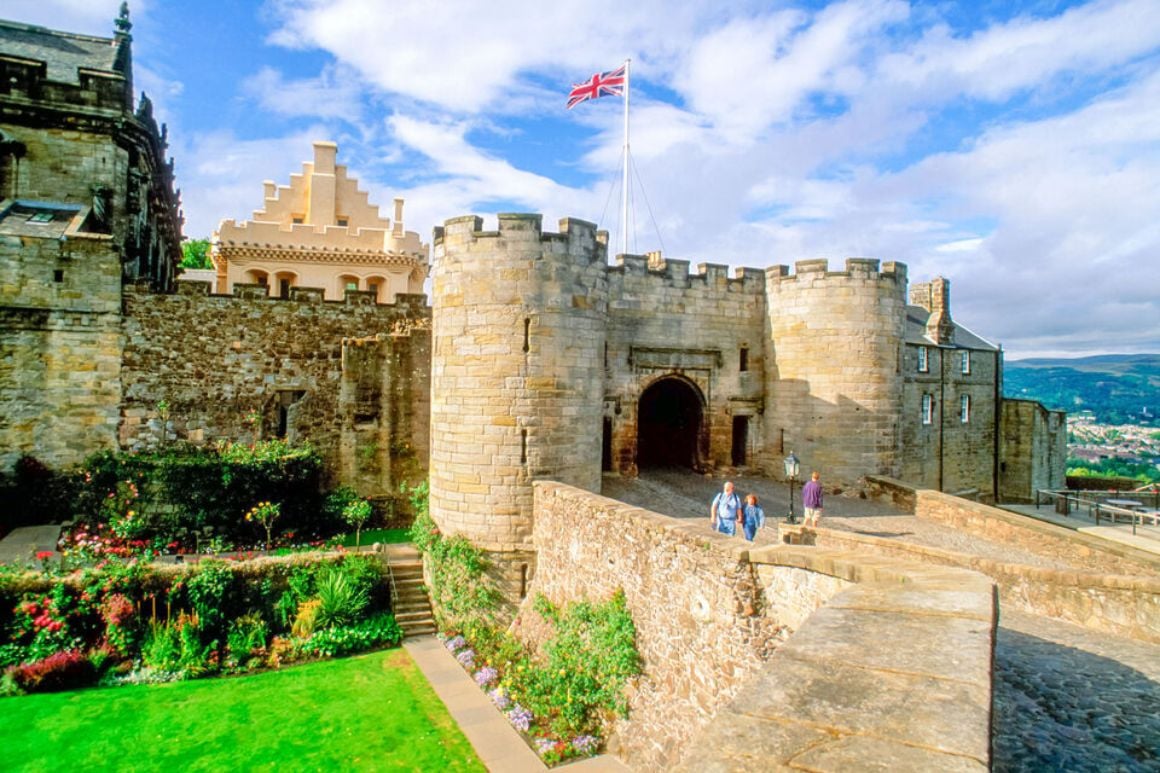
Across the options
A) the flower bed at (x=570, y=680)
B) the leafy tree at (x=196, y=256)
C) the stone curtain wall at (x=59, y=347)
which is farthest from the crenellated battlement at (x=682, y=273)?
the leafy tree at (x=196, y=256)

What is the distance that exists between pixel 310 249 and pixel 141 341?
433 inches

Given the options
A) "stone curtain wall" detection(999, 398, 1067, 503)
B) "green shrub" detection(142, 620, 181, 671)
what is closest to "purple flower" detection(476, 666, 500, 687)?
"green shrub" detection(142, 620, 181, 671)

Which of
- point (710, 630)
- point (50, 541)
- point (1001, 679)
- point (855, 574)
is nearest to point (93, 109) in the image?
point (50, 541)

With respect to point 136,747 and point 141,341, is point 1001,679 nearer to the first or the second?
point 136,747

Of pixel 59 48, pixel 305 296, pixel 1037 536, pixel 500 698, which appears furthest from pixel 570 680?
pixel 59 48

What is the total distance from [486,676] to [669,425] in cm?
1169

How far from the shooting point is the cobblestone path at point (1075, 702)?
4.32 m

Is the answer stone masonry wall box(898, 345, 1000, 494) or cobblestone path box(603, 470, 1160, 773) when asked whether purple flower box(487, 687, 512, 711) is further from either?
stone masonry wall box(898, 345, 1000, 494)

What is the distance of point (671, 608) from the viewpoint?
358 inches

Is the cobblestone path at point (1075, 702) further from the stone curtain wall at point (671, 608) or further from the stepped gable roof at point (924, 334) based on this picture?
the stepped gable roof at point (924, 334)

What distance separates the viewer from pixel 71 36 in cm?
2270

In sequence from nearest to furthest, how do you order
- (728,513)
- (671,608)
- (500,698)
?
(671,608) < (500,698) < (728,513)

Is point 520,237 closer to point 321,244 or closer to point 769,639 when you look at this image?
point 769,639

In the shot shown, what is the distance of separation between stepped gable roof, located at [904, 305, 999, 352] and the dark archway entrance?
9.91m
